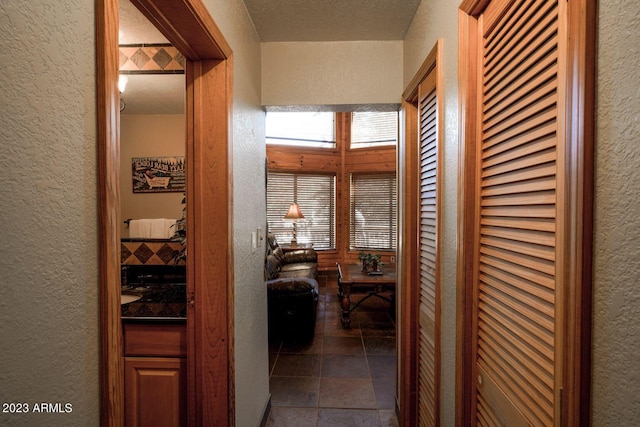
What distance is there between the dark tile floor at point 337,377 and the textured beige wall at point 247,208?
37 cm

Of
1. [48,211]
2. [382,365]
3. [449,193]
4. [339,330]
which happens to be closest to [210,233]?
[48,211]

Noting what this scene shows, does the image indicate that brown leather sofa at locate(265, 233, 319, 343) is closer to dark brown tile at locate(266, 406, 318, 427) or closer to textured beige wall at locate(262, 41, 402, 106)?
dark brown tile at locate(266, 406, 318, 427)

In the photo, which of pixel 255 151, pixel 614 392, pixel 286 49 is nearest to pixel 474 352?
pixel 614 392

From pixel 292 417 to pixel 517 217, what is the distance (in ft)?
7.32

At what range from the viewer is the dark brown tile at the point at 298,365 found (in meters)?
3.00

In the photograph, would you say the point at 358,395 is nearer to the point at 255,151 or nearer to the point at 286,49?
the point at 255,151

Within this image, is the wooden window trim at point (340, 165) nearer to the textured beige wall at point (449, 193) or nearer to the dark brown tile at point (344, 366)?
the dark brown tile at point (344, 366)

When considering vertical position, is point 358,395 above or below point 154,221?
below

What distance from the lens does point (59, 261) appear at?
58 cm

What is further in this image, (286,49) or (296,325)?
(296,325)

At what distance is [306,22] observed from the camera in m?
2.04

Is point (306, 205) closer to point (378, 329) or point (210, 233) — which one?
point (378, 329)

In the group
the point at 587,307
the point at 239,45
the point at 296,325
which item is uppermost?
the point at 239,45

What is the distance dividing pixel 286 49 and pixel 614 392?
7.83 ft
